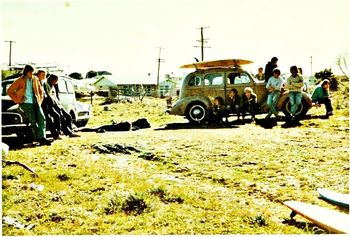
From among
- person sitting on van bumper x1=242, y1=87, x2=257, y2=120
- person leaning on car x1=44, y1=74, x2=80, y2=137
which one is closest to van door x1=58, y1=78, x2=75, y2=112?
person leaning on car x1=44, y1=74, x2=80, y2=137

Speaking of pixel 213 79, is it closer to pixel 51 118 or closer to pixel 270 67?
pixel 270 67

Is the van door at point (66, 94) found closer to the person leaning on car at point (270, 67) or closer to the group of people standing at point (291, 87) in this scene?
the group of people standing at point (291, 87)

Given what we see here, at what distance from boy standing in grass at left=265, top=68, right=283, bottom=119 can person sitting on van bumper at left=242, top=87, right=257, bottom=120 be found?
535mm

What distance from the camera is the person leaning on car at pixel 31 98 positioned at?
22.7ft

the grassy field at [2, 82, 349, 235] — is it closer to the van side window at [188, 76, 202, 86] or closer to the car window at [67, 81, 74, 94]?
the car window at [67, 81, 74, 94]

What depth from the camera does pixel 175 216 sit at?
3.70 meters

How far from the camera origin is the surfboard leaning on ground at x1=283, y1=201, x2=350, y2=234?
325 cm

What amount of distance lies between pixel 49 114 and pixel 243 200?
16.3ft

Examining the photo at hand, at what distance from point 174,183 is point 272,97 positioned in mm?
6223

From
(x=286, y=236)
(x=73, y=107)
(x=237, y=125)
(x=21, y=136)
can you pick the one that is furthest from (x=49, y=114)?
(x=286, y=236)

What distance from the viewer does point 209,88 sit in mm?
11453

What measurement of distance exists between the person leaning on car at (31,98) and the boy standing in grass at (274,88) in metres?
5.75

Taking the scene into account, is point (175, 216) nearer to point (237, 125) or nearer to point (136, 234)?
point (136, 234)

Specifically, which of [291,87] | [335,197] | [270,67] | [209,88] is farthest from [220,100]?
[335,197]
